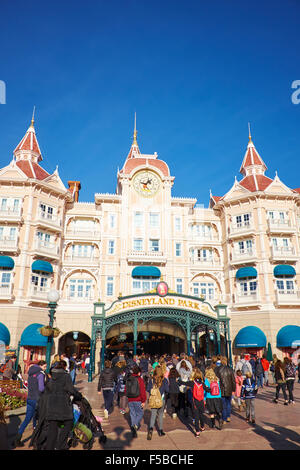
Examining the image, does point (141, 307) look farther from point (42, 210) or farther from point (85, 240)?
point (42, 210)

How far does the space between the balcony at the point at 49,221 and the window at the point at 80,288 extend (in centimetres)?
562

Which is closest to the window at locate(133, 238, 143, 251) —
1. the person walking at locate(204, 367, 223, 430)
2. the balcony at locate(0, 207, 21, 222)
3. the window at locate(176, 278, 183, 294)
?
the window at locate(176, 278, 183, 294)

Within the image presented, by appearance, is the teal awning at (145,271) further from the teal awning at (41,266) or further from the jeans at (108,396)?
the jeans at (108,396)

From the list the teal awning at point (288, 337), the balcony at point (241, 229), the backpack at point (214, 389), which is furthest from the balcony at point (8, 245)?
the backpack at point (214, 389)

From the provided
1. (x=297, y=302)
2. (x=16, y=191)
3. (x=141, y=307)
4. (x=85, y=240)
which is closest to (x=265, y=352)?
(x=297, y=302)

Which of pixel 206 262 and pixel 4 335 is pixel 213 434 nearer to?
pixel 4 335

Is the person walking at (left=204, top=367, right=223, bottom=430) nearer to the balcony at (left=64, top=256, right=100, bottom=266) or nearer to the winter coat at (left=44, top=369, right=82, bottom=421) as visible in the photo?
the winter coat at (left=44, top=369, right=82, bottom=421)

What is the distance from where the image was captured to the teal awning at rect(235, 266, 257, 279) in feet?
104

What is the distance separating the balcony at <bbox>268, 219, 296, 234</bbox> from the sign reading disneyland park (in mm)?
11861

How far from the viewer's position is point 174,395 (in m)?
11.3

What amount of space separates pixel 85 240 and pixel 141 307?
12198 mm

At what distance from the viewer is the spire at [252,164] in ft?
127

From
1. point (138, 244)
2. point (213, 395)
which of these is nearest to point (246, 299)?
point (138, 244)

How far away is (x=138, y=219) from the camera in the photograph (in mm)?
35500
